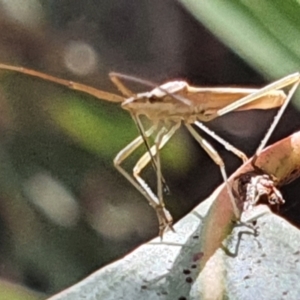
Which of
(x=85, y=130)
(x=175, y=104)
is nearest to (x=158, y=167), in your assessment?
(x=175, y=104)

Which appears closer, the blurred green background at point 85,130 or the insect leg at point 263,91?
the insect leg at point 263,91

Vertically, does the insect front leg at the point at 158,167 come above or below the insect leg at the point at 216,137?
below

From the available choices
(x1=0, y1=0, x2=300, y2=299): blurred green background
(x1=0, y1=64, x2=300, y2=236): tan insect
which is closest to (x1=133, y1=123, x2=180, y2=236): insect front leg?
(x1=0, y1=64, x2=300, y2=236): tan insect

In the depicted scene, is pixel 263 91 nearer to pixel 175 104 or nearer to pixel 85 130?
pixel 175 104

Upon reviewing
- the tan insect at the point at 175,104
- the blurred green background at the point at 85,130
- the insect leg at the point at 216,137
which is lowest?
the tan insect at the point at 175,104

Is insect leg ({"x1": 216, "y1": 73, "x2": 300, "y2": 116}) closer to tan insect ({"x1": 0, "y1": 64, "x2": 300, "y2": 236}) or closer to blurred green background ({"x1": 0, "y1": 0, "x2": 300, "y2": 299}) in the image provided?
tan insect ({"x1": 0, "y1": 64, "x2": 300, "y2": 236})

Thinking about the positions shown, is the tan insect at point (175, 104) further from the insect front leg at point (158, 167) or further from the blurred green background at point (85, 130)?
the blurred green background at point (85, 130)

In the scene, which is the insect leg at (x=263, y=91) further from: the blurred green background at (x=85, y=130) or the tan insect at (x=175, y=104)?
the blurred green background at (x=85, y=130)

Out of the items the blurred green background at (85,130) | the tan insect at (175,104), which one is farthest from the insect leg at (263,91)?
the blurred green background at (85,130)

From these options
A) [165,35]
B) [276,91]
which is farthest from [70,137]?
[276,91]

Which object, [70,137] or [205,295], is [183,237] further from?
[70,137]
